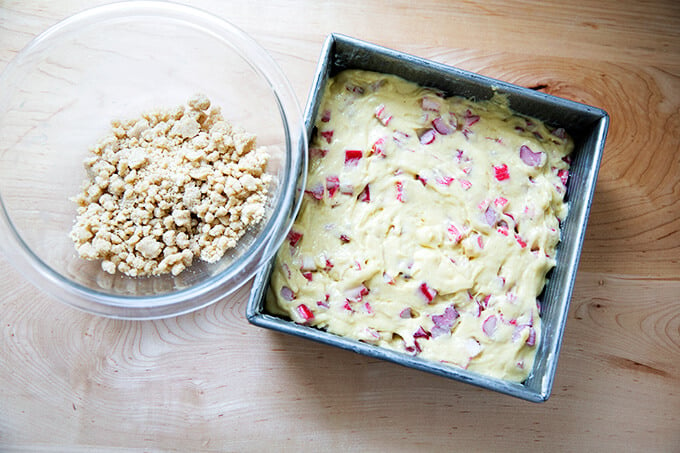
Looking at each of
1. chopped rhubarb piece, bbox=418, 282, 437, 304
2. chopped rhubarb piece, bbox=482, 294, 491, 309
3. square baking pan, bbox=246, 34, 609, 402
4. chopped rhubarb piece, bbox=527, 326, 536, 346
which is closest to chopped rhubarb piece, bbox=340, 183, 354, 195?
→ square baking pan, bbox=246, 34, 609, 402

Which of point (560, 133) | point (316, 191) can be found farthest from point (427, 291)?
point (560, 133)

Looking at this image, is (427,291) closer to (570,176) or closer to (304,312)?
(304,312)

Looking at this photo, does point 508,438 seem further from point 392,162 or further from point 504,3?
point 504,3

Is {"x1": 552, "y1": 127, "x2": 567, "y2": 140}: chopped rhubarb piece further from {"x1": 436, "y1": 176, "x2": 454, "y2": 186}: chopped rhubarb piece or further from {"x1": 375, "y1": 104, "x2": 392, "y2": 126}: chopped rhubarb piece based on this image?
{"x1": 375, "y1": 104, "x2": 392, "y2": 126}: chopped rhubarb piece

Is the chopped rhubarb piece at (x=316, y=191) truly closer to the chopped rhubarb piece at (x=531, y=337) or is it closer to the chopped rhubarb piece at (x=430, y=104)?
the chopped rhubarb piece at (x=430, y=104)

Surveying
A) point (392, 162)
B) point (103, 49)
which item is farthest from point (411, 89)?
point (103, 49)
